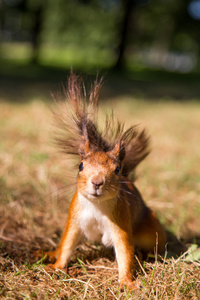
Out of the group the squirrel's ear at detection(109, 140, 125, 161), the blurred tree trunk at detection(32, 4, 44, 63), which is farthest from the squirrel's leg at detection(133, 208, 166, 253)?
the blurred tree trunk at detection(32, 4, 44, 63)

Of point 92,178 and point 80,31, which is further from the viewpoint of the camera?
point 80,31

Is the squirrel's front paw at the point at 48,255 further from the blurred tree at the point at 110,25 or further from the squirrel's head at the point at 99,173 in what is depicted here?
the blurred tree at the point at 110,25

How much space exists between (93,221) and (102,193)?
0.91 ft

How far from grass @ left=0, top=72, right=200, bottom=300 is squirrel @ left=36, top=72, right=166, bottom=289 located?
0.39 feet

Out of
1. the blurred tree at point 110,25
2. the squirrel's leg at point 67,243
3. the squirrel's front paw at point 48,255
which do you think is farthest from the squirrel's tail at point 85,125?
the blurred tree at point 110,25

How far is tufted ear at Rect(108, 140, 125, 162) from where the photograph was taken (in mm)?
1709

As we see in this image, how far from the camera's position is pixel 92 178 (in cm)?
155

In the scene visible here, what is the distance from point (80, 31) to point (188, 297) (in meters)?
34.9

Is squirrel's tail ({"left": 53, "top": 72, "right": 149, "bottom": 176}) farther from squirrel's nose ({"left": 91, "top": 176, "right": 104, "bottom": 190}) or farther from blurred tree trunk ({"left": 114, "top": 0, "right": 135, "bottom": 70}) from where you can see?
blurred tree trunk ({"left": 114, "top": 0, "right": 135, "bottom": 70})

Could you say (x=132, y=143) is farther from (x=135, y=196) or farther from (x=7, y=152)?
(x=7, y=152)

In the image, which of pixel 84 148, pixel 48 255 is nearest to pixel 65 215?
pixel 48 255

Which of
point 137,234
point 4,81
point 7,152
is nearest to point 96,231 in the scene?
point 137,234

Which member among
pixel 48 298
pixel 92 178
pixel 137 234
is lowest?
pixel 48 298

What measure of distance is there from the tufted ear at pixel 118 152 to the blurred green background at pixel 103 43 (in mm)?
455
